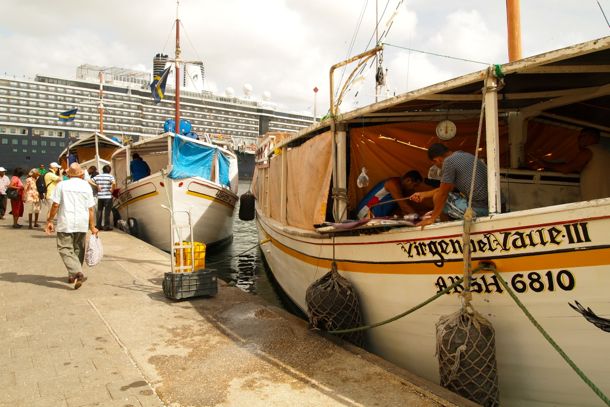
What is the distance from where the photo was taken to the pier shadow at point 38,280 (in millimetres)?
6090

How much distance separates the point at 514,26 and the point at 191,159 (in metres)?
8.66

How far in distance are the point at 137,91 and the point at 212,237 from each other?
53.7 meters

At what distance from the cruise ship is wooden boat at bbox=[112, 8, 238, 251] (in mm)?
29821

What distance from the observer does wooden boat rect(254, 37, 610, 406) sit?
2.96m

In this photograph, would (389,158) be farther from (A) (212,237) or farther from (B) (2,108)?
(B) (2,108)

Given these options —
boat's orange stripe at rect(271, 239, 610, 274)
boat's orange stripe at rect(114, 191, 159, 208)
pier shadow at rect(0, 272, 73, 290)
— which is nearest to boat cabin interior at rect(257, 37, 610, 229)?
boat's orange stripe at rect(271, 239, 610, 274)

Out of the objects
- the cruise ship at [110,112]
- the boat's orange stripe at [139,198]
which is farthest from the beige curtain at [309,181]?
the cruise ship at [110,112]

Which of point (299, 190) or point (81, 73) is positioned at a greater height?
point (81, 73)

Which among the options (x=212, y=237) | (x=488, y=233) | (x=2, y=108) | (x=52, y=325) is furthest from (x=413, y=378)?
(x=2, y=108)

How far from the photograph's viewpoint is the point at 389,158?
5988 mm

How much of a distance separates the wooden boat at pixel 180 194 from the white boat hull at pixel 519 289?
796cm

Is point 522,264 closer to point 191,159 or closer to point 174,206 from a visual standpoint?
point 174,206

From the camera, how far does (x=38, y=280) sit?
6.35m

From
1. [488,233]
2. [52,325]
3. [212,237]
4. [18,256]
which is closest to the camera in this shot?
[488,233]
